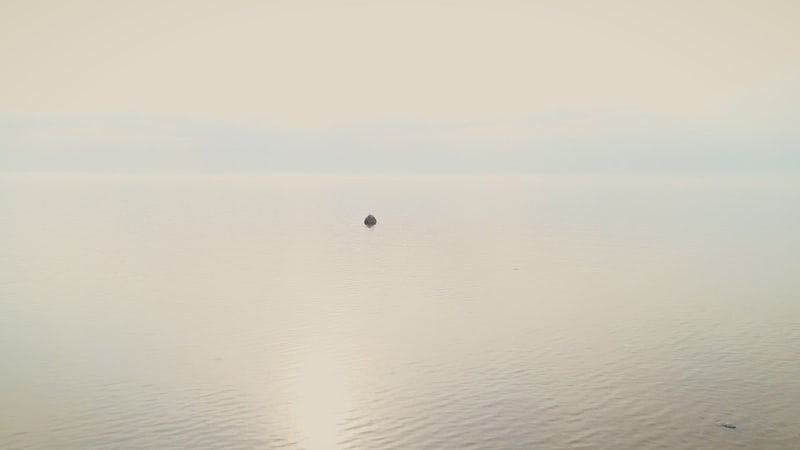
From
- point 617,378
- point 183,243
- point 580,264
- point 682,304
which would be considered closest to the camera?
point 617,378

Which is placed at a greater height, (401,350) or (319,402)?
(401,350)

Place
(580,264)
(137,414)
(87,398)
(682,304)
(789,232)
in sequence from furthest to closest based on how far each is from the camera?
(789,232) < (580,264) < (682,304) < (87,398) < (137,414)

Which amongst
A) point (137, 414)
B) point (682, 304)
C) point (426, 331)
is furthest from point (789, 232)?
point (137, 414)

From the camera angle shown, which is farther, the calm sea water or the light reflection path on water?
the calm sea water

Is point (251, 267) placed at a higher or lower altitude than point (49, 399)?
higher

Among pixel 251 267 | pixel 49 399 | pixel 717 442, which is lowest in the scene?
pixel 717 442

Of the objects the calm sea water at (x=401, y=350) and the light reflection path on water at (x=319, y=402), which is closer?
the light reflection path on water at (x=319, y=402)

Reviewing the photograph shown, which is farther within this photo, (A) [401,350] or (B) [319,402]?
(A) [401,350]

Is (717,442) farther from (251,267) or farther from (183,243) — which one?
(183,243)
